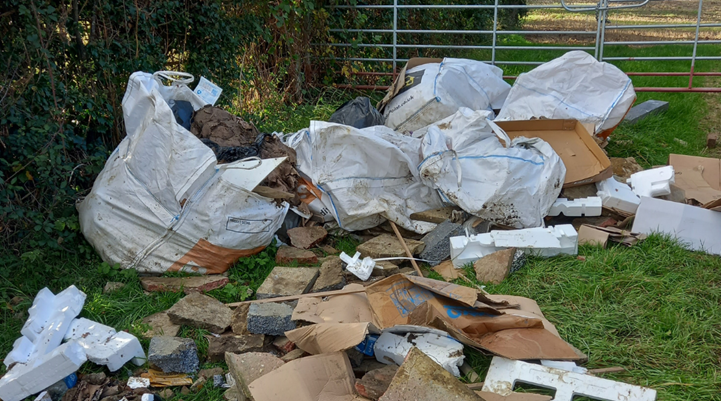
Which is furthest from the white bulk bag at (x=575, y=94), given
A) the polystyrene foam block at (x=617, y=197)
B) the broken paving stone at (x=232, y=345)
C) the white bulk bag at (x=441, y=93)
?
the broken paving stone at (x=232, y=345)

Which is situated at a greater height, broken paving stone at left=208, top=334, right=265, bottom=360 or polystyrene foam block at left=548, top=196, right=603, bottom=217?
polystyrene foam block at left=548, top=196, right=603, bottom=217

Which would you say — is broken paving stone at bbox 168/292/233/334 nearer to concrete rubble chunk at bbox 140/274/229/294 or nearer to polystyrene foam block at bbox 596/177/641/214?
concrete rubble chunk at bbox 140/274/229/294

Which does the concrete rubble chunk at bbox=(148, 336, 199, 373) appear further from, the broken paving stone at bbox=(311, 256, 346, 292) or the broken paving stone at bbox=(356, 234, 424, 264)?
the broken paving stone at bbox=(356, 234, 424, 264)

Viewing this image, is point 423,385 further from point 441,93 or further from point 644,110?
point 644,110

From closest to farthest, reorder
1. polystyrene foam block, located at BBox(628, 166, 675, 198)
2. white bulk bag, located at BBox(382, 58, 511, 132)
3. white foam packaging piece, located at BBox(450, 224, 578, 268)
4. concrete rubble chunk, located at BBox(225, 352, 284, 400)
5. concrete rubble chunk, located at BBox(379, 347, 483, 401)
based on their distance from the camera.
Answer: concrete rubble chunk, located at BBox(379, 347, 483, 401) → concrete rubble chunk, located at BBox(225, 352, 284, 400) → white foam packaging piece, located at BBox(450, 224, 578, 268) → polystyrene foam block, located at BBox(628, 166, 675, 198) → white bulk bag, located at BBox(382, 58, 511, 132)

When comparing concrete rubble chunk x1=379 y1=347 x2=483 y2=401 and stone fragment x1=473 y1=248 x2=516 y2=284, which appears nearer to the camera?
concrete rubble chunk x1=379 y1=347 x2=483 y2=401

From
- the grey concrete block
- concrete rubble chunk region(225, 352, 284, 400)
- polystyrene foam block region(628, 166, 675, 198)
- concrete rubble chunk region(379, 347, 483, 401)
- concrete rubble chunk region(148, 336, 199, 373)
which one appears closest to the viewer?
concrete rubble chunk region(379, 347, 483, 401)

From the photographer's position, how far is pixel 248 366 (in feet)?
7.87

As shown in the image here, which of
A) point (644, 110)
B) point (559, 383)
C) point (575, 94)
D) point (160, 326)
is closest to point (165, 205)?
point (160, 326)

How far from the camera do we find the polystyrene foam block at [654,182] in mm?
3900

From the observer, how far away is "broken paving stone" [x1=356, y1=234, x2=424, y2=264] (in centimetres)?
347

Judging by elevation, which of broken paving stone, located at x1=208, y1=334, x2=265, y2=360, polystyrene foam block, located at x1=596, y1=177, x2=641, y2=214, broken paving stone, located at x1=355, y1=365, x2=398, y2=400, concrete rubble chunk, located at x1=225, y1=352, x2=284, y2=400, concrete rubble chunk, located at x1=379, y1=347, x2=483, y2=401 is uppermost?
concrete rubble chunk, located at x1=379, y1=347, x2=483, y2=401

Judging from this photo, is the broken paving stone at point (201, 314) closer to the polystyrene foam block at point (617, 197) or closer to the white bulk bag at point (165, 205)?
the white bulk bag at point (165, 205)

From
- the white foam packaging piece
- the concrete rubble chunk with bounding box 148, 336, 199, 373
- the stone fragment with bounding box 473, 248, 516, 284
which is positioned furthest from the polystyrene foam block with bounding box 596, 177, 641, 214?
the concrete rubble chunk with bounding box 148, 336, 199, 373
